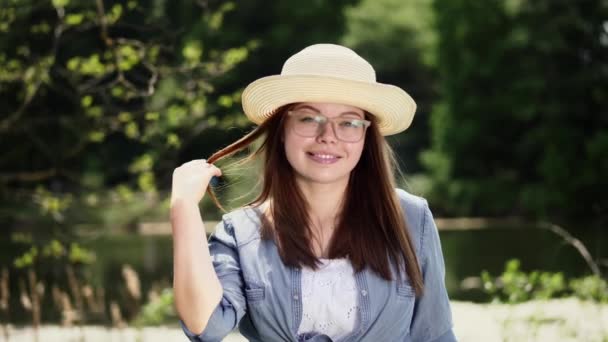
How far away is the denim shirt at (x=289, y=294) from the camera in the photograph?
7.35 feet

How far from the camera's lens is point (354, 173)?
2.50 m

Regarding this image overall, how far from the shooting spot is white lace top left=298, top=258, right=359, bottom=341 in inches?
89.6

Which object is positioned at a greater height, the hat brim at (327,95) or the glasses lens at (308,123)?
the hat brim at (327,95)

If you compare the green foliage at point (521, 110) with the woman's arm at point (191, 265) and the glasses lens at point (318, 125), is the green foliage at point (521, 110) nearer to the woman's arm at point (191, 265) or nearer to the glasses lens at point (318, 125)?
the glasses lens at point (318, 125)

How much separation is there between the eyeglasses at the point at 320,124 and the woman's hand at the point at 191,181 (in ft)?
0.84

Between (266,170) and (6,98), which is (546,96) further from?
(266,170)

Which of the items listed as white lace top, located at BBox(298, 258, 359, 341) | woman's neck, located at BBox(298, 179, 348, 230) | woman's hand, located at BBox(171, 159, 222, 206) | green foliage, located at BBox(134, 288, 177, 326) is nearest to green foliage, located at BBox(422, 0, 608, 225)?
green foliage, located at BBox(134, 288, 177, 326)

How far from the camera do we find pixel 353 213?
95.3 inches

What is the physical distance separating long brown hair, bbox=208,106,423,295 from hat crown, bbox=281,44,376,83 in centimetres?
12

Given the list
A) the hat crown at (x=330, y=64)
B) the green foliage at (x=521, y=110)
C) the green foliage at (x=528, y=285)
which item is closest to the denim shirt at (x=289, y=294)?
the hat crown at (x=330, y=64)

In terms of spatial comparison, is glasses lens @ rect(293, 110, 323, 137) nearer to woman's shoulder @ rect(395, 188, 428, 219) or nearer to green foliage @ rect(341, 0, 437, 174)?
woman's shoulder @ rect(395, 188, 428, 219)

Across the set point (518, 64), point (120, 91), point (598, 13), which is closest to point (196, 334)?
point (120, 91)

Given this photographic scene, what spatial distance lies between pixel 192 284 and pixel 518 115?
1046 inches

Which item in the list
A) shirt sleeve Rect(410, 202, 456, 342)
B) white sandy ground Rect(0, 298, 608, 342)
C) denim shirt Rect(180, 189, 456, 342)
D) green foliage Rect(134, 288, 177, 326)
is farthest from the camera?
green foliage Rect(134, 288, 177, 326)
